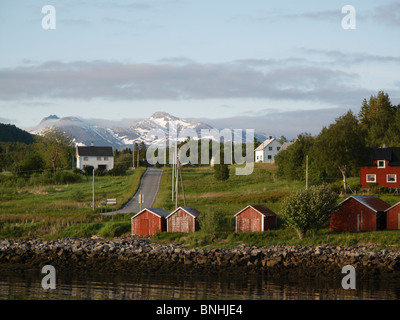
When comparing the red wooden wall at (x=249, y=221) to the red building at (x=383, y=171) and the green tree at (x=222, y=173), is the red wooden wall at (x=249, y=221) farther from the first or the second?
the green tree at (x=222, y=173)

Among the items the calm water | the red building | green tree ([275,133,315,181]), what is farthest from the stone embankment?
green tree ([275,133,315,181])

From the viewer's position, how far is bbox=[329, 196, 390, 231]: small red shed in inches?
1788

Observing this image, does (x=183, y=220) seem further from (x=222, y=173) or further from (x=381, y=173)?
(x=222, y=173)

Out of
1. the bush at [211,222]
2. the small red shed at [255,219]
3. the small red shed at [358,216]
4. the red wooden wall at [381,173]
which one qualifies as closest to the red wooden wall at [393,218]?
the small red shed at [358,216]

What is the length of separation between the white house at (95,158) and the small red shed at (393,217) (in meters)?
68.2

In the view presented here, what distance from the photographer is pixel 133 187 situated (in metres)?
73.4

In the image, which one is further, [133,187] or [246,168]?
[246,168]

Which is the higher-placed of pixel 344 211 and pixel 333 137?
pixel 333 137

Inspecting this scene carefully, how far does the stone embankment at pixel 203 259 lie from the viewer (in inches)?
1448

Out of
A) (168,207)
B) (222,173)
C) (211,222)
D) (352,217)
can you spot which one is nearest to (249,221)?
(211,222)

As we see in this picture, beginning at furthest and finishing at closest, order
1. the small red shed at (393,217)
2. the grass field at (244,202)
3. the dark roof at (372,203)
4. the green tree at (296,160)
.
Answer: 1. the green tree at (296,160)
2. the dark roof at (372,203)
3. the small red shed at (393,217)
4. the grass field at (244,202)
